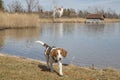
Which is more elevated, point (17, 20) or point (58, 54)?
point (58, 54)

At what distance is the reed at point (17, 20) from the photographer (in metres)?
40.9

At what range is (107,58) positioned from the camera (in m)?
17.8

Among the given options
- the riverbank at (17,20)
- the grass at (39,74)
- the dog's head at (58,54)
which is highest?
the dog's head at (58,54)

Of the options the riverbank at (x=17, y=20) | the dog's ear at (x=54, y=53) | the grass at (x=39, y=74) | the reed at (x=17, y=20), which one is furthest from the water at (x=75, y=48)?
the riverbank at (x=17, y=20)

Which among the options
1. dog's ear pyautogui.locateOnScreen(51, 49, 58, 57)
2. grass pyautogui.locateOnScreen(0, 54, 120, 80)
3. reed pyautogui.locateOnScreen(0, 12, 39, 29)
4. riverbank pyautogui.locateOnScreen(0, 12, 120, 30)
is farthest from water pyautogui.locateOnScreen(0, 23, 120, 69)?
riverbank pyautogui.locateOnScreen(0, 12, 120, 30)

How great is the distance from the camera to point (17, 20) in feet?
145

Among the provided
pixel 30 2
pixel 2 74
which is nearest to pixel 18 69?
pixel 2 74

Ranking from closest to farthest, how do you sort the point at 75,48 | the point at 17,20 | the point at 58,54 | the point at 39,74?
the point at 58,54
the point at 39,74
the point at 75,48
the point at 17,20

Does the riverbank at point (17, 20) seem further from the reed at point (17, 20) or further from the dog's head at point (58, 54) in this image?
the dog's head at point (58, 54)

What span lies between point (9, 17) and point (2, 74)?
33457 mm

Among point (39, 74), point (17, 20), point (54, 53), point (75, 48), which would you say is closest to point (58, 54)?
point (54, 53)

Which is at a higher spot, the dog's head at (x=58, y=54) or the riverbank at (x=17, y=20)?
the dog's head at (x=58, y=54)

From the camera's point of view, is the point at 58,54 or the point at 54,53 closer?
the point at 58,54

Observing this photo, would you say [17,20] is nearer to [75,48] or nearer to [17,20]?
[17,20]
